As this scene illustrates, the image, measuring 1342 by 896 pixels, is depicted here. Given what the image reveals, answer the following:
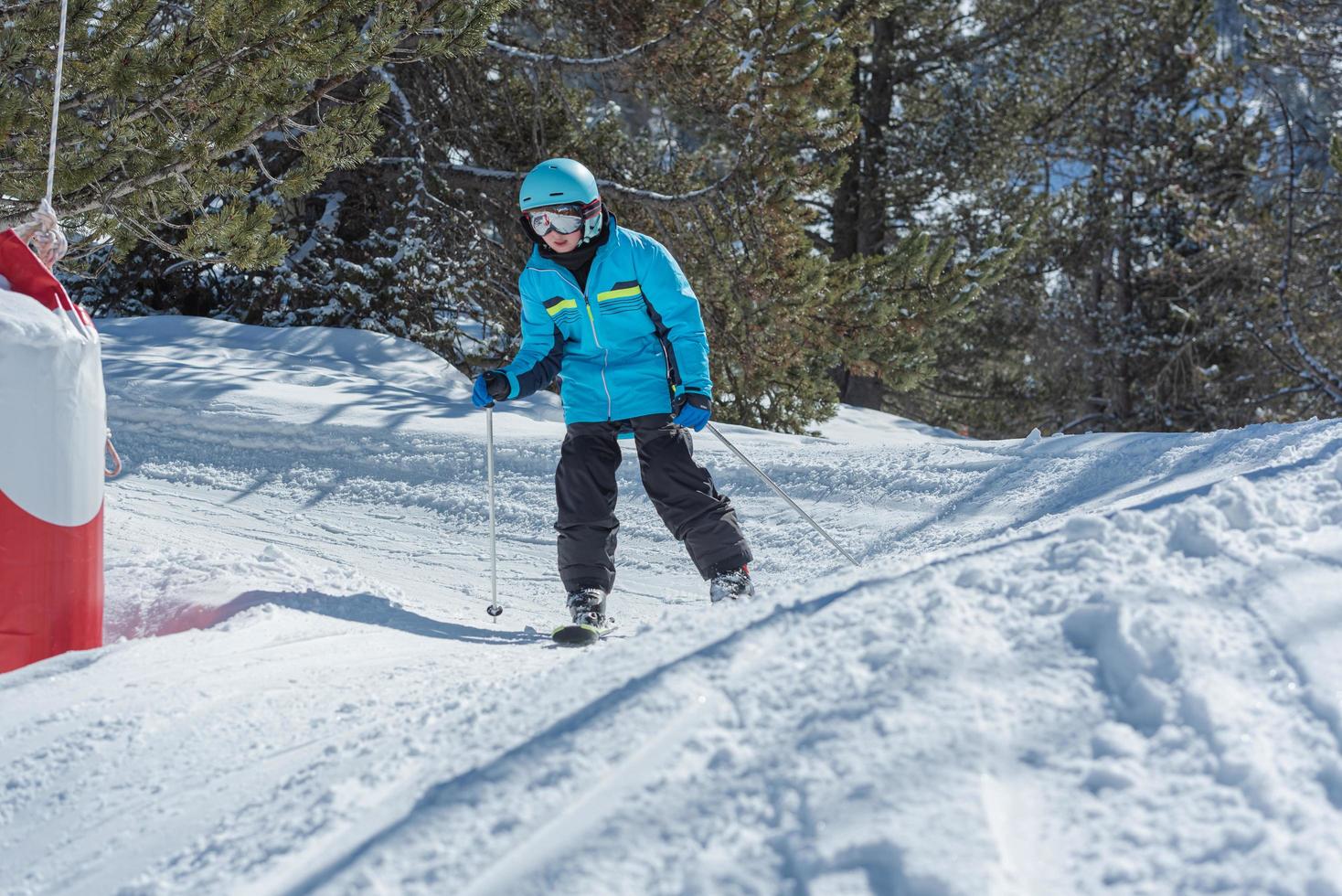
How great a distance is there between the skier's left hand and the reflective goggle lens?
0.73 meters

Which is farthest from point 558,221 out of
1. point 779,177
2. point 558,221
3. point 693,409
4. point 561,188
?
point 779,177

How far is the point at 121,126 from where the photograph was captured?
5297 millimetres

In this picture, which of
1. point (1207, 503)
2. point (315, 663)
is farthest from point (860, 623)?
point (315, 663)

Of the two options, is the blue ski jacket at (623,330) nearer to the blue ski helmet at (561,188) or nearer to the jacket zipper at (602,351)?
the jacket zipper at (602,351)

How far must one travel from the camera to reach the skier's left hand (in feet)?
A: 13.0

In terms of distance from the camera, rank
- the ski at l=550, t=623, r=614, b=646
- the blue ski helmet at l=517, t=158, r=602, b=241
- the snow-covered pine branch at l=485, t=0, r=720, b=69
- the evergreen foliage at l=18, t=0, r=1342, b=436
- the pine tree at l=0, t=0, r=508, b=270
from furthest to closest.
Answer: the snow-covered pine branch at l=485, t=0, r=720, b=69
the evergreen foliage at l=18, t=0, r=1342, b=436
the pine tree at l=0, t=0, r=508, b=270
the blue ski helmet at l=517, t=158, r=602, b=241
the ski at l=550, t=623, r=614, b=646

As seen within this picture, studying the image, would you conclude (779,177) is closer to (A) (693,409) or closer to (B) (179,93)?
(B) (179,93)

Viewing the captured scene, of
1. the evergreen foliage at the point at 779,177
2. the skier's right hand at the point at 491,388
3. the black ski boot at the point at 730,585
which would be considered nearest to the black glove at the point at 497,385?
the skier's right hand at the point at 491,388

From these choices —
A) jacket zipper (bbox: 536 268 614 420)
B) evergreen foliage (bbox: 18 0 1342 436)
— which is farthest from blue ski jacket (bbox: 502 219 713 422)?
evergreen foliage (bbox: 18 0 1342 436)

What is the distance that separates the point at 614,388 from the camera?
4.09 m

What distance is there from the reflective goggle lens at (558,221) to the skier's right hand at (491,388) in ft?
1.90

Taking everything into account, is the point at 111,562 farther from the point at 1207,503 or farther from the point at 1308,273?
the point at 1308,273

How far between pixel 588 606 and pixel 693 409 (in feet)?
2.69

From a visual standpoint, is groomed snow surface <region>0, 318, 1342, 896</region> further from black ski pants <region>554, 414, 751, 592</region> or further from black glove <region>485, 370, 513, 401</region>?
black glove <region>485, 370, 513, 401</region>
